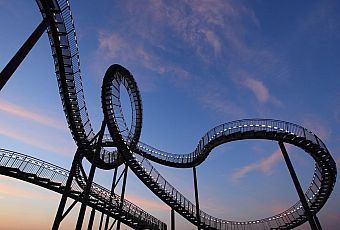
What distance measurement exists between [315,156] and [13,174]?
61.5 feet

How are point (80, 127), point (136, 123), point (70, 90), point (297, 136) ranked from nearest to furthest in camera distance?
point (70, 90) < point (80, 127) < point (297, 136) < point (136, 123)

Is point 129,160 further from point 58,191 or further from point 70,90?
point 70,90

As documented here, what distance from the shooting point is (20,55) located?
7.91 m

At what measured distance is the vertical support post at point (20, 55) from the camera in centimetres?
718

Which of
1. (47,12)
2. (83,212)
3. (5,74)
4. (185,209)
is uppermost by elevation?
(47,12)

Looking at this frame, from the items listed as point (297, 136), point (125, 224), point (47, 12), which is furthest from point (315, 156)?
point (47, 12)

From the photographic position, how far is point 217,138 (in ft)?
64.5

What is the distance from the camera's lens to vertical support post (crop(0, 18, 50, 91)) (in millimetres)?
7180

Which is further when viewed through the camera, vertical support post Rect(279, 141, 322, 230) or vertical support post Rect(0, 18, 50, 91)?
vertical support post Rect(279, 141, 322, 230)

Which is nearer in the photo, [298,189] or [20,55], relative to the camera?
[20,55]

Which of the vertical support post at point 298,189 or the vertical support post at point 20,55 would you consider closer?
the vertical support post at point 20,55

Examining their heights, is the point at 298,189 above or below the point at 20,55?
above

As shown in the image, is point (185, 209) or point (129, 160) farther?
point (185, 209)

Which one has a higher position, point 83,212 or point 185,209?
point 185,209
